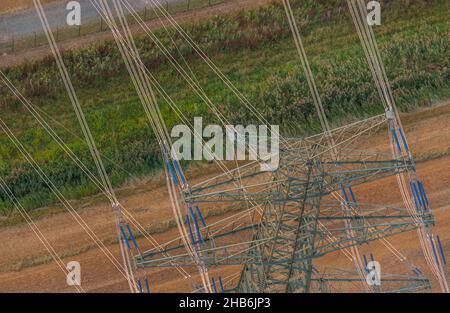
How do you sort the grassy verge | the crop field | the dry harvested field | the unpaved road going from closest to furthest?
1. the dry harvested field
2. the crop field
3. the grassy verge
4. the unpaved road

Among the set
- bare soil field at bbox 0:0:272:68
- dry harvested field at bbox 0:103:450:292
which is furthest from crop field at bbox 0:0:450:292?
bare soil field at bbox 0:0:272:68

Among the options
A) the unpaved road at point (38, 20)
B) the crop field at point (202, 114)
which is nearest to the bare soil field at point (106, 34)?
the crop field at point (202, 114)

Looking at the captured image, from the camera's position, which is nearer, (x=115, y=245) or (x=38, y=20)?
(x=115, y=245)

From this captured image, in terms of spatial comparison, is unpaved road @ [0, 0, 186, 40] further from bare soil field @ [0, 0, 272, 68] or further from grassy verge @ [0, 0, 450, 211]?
grassy verge @ [0, 0, 450, 211]

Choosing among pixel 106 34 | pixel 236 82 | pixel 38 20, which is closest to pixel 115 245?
pixel 236 82

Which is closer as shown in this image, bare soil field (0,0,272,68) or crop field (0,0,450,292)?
crop field (0,0,450,292)

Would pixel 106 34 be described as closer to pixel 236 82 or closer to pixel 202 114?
pixel 202 114
